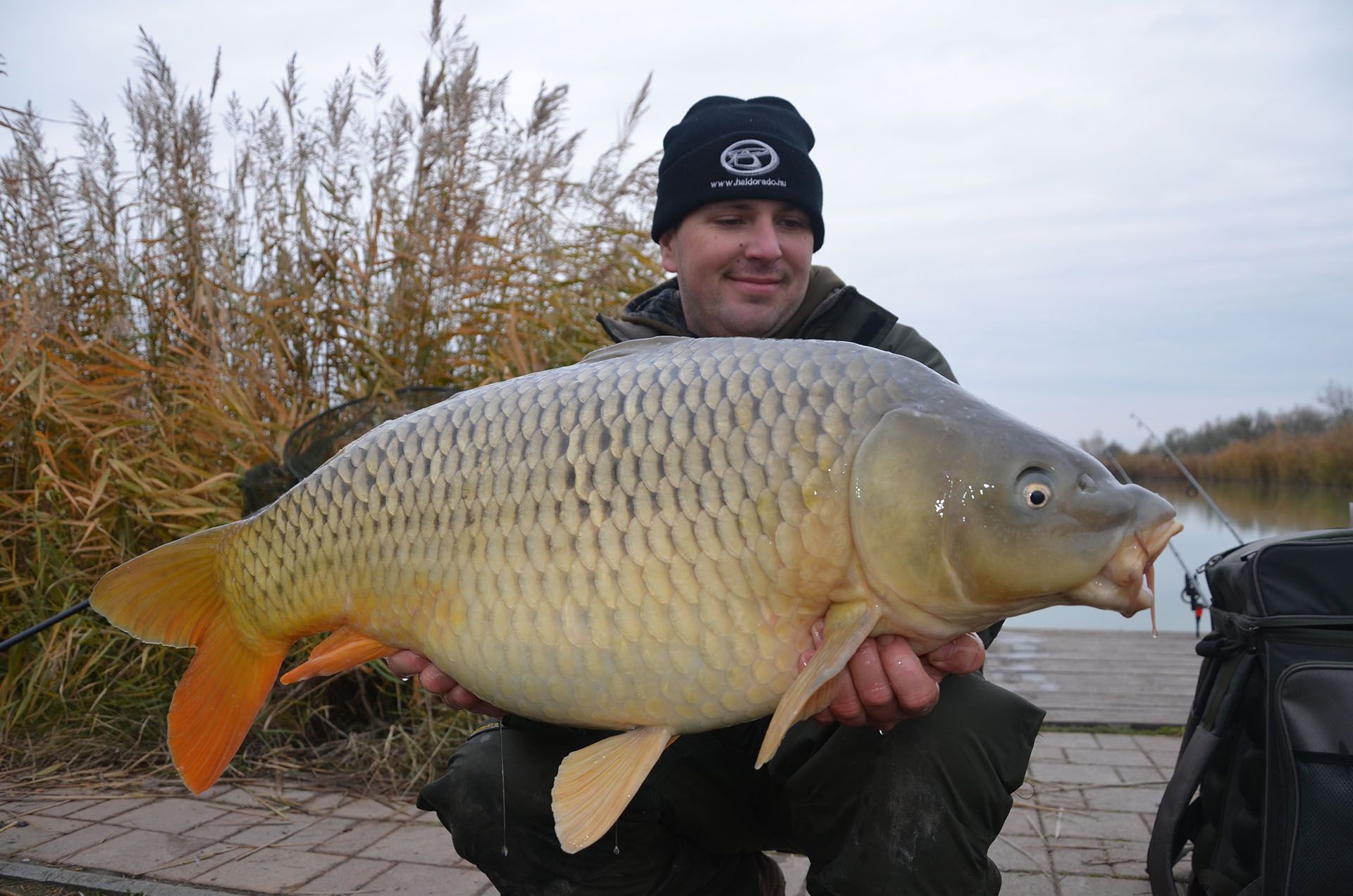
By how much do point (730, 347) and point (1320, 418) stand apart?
7808 millimetres

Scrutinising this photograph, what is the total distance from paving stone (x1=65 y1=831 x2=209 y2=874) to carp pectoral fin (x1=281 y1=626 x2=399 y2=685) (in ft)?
2.88

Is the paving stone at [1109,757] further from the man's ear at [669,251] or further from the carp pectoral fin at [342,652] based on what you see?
the carp pectoral fin at [342,652]

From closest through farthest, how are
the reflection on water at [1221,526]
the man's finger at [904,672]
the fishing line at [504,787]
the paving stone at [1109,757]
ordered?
the man's finger at [904,672] → the fishing line at [504,787] → the paving stone at [1109,757] → the reflection on water at [1221,526]

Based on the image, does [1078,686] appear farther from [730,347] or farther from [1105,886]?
[730,347]

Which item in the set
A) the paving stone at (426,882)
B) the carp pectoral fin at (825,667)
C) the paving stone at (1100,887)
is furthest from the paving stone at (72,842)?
the paving stone at (1100,887)

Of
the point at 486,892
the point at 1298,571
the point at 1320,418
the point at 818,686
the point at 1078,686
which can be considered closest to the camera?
the point at 818,686

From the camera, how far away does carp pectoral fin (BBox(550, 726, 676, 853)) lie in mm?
1110

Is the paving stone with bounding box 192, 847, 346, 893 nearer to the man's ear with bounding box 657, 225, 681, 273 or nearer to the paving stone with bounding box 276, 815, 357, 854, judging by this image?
the paving stone with bounding box 276, 815, 357, 854

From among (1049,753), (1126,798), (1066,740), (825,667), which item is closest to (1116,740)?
(1066,740)

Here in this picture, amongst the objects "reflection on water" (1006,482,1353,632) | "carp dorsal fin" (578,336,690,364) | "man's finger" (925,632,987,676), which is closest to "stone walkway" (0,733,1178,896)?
"man's finger" (925,632,987,676)

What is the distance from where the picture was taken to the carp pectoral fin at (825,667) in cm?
101

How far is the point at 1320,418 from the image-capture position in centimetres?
756

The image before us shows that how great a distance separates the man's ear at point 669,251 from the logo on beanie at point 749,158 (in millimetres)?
217

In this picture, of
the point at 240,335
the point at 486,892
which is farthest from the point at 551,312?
the point at 486,892
